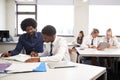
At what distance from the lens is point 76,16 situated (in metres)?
7.57

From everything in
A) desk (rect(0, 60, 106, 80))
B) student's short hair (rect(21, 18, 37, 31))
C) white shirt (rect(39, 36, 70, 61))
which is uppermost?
student's short hair (rect(21, 18, 37, 31))

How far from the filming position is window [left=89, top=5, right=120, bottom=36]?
24.8 feet

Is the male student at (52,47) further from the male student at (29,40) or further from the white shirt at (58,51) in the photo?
the male student at (29,40)

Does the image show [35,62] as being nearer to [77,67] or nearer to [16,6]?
[77,67]

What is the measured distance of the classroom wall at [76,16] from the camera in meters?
7.52

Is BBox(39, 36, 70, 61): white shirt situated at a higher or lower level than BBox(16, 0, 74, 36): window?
lower

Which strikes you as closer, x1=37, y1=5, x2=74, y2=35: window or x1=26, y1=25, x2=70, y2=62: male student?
x1=26, y1=25, x2=70, y2=62: male student

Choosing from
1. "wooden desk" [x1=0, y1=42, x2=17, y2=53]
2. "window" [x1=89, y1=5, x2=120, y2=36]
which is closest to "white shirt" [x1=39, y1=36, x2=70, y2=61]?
"wooden desk" [x1=0, y1=42, x2=17, y2=53]

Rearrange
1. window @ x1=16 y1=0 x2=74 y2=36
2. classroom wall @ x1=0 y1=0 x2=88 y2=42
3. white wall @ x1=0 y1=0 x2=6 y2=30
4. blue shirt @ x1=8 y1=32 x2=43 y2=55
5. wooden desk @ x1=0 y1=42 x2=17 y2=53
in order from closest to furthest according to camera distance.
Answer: blue shirt @ x1=8 y1=32 x2=43 y2=55
wooden desk @ x1=0 y1=42 x2=17 y2=53
white wall @ x1=0 y1=0 x2=6 y2=30
classroom wall @ x1=0 y1=0 x2=88 y2=42
window @ x1=16 y1=0 x2=74 y2=36

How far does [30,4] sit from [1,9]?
1206 mm

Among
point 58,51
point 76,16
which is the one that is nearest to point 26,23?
point 58,51

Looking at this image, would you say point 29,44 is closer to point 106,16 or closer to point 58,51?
point 58,51

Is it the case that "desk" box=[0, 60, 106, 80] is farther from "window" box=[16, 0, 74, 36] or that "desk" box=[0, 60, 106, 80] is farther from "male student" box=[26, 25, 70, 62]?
"window" box=[16, 0, 74, 36]

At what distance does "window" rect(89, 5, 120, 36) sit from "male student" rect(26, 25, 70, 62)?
17.8 ft
